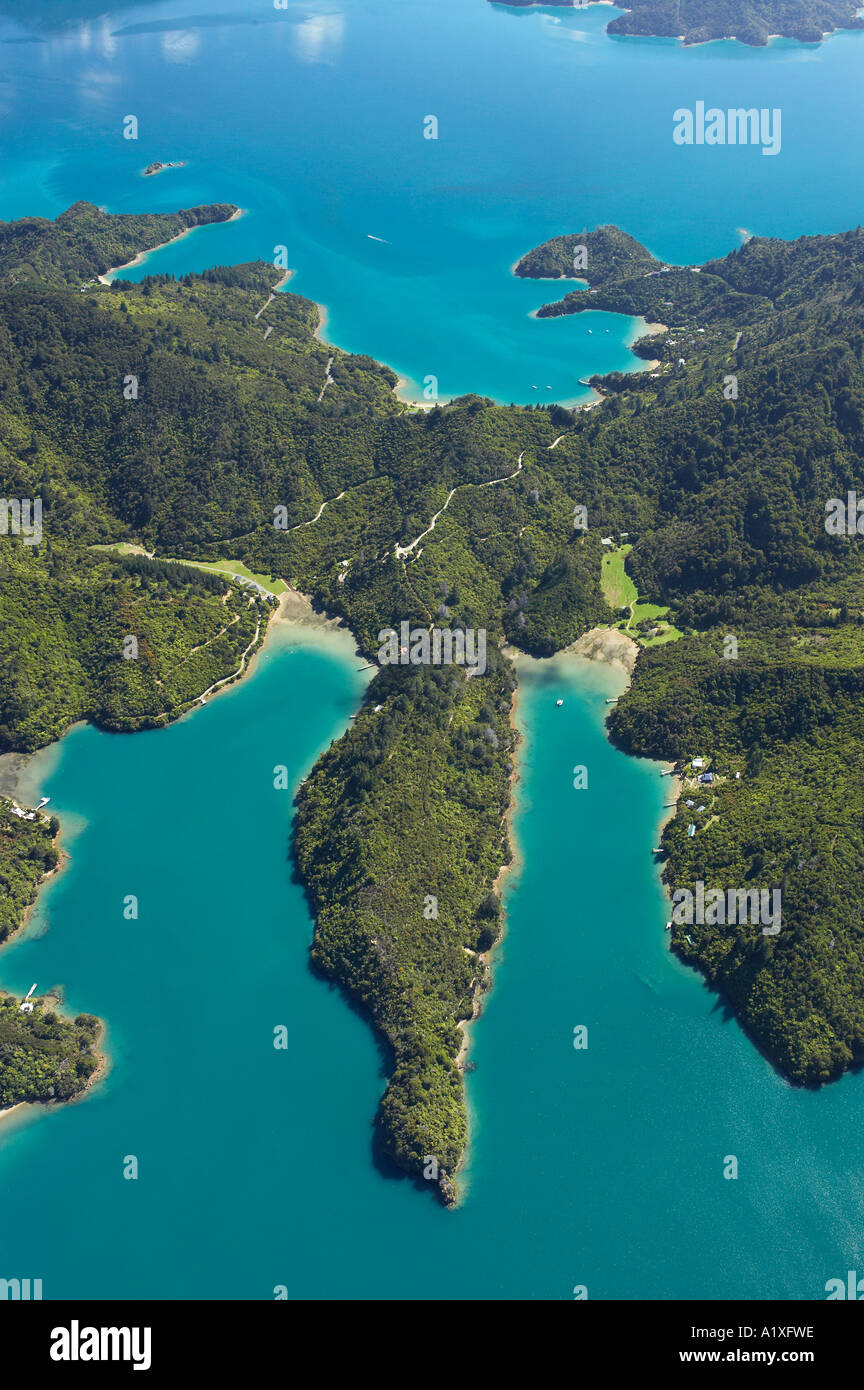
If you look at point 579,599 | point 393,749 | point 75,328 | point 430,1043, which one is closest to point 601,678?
point 579,599

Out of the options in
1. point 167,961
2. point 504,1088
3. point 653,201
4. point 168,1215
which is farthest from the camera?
point 653,201

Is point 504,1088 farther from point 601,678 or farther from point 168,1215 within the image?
point 601,678

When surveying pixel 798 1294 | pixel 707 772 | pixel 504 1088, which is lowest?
pixel 798 1294

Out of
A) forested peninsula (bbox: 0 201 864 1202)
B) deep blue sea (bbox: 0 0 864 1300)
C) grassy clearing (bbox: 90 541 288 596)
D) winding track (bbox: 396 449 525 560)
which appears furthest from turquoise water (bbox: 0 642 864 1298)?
winding track (bbox: 396 449 525 560)

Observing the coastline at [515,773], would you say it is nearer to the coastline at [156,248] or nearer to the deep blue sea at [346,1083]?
the deep blue sea at [346,1083]

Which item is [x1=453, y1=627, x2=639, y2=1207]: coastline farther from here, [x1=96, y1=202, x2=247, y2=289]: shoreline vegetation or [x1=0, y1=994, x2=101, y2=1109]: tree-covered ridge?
[x1=96, y1=202, x2=247, y2=289]: shoreline vegetation

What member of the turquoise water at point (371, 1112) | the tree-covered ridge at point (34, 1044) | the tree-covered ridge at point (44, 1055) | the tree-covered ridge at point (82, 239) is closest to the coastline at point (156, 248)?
the tree-covered ridge at point (82, 239)
